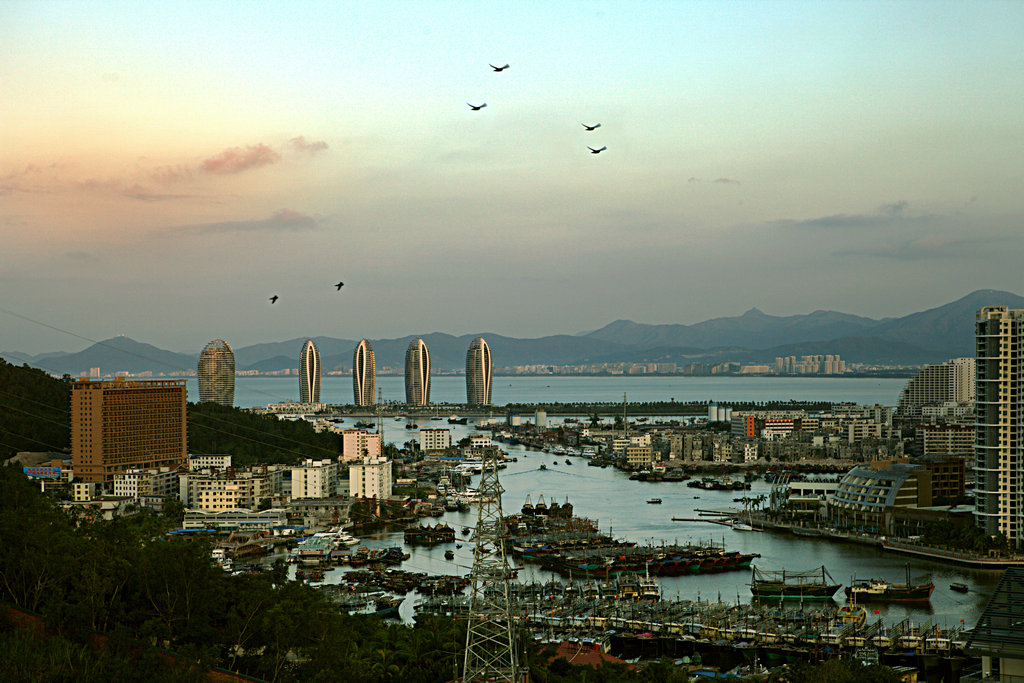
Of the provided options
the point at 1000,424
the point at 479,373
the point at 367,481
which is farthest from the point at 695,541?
the point at 479,373

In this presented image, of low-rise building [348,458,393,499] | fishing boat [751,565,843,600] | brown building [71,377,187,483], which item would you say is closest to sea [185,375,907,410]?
brown building [71,377,187,483]

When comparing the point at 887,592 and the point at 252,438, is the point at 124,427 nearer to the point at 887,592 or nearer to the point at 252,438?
the point at 252,438

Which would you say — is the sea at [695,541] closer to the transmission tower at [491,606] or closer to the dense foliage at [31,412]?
the transmission tower at [491,606]

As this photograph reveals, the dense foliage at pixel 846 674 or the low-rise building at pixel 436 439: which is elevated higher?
the dense foliage at pixel 846 674

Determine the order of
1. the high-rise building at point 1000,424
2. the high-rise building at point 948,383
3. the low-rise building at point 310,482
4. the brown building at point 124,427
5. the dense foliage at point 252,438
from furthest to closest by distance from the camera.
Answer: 1. the high-rise building at point 948,383
2. the dense foliage at point 252,438
3. the brown building at point 124,427
4. the low-rise building at point 310,482
5. the high-rise building at point 1000,424

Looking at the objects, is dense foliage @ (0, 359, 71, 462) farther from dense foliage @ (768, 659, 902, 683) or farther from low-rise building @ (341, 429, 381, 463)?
dense foliage @ (768, 659, 902, 683)

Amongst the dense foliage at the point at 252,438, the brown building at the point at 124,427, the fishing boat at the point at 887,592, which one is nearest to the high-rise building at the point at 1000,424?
the fishing boat at the point at 887,592
